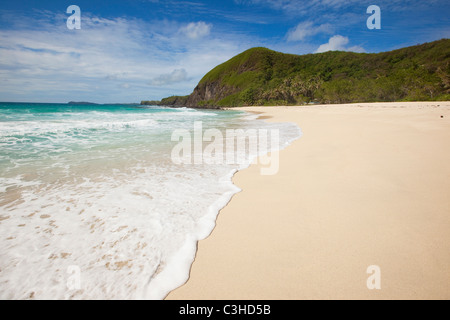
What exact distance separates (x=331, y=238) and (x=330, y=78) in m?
148

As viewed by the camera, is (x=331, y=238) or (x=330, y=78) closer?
(x=331, y=238)

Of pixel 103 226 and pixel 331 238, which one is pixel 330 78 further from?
pixel 103 226

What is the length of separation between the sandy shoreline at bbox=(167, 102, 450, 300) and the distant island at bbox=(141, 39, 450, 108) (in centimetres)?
4538

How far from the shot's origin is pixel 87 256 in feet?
7.10

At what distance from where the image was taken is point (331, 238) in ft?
7.59

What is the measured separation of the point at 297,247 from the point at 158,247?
1.55 meters

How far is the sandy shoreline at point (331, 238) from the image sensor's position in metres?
1.74

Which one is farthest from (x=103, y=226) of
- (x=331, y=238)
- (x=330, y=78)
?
(x=330, y=78)

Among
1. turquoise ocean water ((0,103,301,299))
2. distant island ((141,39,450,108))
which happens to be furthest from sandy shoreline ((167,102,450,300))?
distant island ((141,39,450,108))

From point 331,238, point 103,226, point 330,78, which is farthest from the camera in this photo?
point 330,78

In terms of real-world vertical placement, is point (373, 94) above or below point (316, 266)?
above

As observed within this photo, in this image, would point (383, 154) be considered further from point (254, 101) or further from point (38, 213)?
point (254, 101)

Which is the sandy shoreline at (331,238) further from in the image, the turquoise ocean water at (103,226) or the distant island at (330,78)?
the distant island at (330,78)
